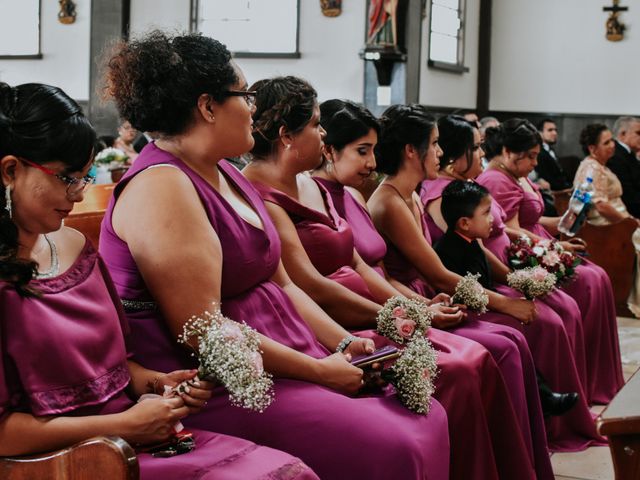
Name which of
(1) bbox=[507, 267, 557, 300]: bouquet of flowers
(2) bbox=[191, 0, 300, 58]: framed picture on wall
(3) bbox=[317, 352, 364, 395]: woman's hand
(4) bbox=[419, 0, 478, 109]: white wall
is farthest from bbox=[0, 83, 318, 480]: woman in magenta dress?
(4) bbox=[419, 0, 478, 109]: white wall

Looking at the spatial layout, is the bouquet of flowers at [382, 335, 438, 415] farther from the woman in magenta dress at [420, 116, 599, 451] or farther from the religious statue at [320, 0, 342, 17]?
the religious statue at [320, 0, 342, 17]

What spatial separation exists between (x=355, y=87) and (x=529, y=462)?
8104mm

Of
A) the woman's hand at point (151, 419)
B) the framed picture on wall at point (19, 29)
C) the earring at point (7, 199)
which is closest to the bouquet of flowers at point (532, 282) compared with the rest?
the woman's hand at point (151, 419)

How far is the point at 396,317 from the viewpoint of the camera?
3.17 meters

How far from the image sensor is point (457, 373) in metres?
3.07

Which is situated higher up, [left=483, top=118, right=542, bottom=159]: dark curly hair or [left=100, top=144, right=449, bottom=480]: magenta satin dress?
[left=483, top=118, right=542, bottom=159]: dark curly hair

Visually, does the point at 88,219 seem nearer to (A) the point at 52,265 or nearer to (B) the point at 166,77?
(B) the point at 166,77

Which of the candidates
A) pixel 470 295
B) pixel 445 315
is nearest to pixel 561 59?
pixel 470 295

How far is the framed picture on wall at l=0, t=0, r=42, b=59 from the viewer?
508 inches

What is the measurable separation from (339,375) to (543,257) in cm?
241

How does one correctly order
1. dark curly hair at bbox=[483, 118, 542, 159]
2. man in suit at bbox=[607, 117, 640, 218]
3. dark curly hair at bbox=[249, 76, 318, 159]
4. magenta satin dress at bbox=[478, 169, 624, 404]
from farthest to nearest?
man in suit at bbox=[607, 117, 640, 218] → dark curly hair at bbox=[483, 118, 542, 159] → magenta satin dress at bbox=[478, 169, 624, 404] → dark curly hair at bbox=[249, 76, 318, 159]

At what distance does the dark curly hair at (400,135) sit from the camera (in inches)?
160

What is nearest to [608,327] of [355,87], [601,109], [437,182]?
[437,182]

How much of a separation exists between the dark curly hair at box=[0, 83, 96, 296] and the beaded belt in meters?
0.51
